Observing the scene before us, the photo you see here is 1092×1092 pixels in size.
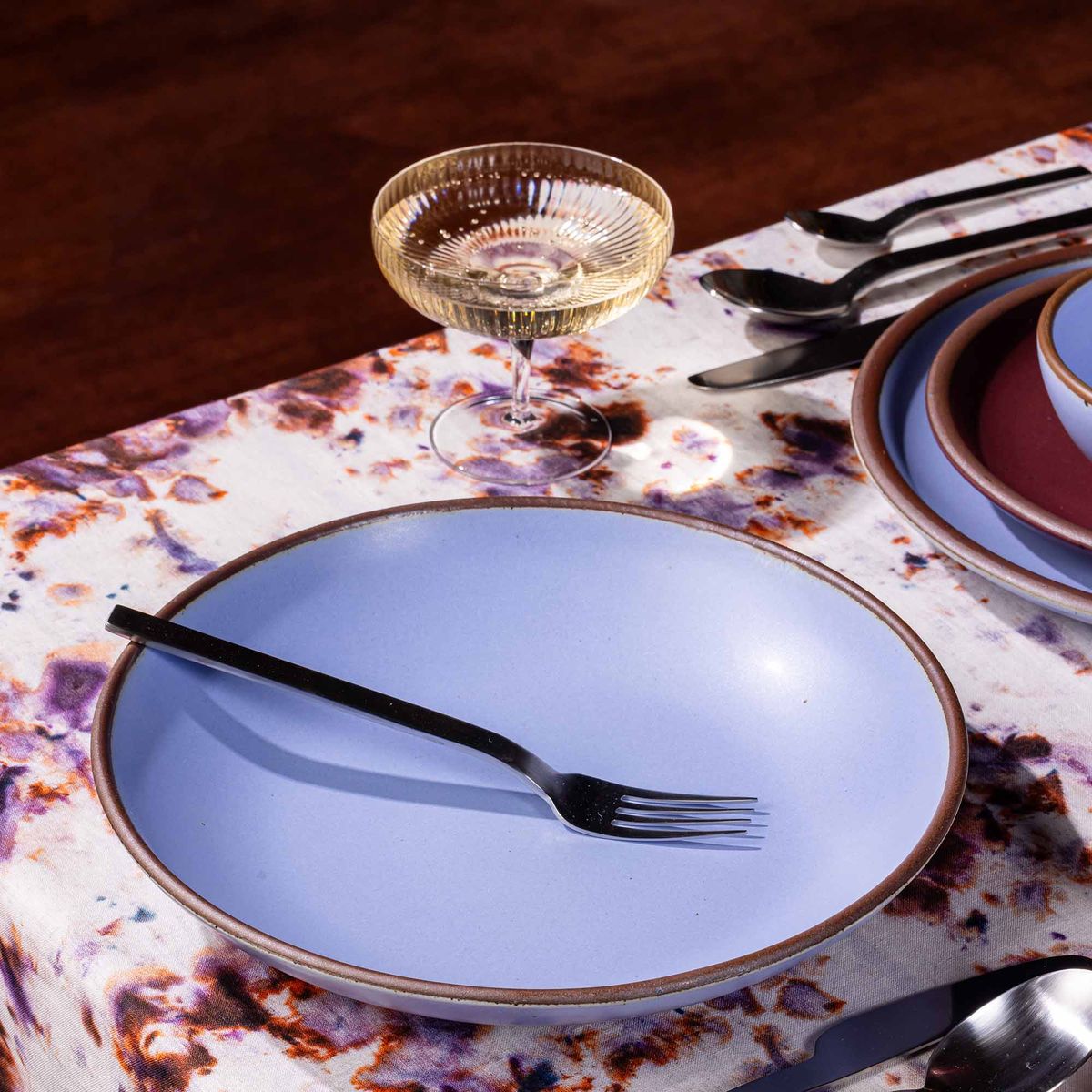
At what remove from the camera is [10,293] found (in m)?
2.01

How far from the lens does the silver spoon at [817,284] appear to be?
2.45ft

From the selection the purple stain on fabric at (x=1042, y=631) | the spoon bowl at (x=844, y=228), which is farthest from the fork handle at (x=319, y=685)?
the spoon bowl at (x=844, y=228)

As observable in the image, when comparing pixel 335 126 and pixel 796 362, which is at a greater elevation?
pixel 796 362

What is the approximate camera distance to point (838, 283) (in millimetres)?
767

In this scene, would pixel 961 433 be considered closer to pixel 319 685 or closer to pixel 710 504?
pixel 710 504

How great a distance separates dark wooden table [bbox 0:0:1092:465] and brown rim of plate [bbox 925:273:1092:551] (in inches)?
51.7

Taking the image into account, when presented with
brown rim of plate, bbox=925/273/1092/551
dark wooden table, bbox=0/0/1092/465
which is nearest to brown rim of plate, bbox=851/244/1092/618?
brown rim of plate, bbox=925/273/1092/551

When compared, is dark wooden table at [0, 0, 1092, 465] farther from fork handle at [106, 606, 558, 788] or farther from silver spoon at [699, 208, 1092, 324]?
fork handle at [106, 606, 558, 788]

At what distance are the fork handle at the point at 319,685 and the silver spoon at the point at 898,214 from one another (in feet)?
1.47

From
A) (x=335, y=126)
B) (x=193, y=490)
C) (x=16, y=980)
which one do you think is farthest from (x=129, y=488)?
(x=335, y=126)

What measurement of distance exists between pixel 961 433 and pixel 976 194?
0.33 m

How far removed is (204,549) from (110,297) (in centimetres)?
153

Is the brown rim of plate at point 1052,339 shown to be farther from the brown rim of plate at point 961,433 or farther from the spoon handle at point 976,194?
the spoon handle at point 976,194

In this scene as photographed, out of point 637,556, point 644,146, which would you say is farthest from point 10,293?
point 637,556
